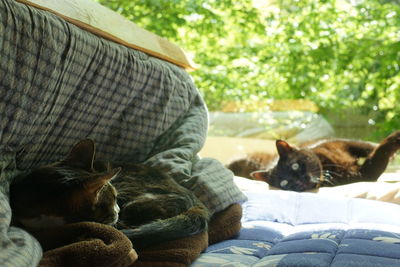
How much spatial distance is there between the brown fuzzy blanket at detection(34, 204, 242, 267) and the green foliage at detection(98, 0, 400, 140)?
252 cm

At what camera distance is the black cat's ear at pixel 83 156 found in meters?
1.27

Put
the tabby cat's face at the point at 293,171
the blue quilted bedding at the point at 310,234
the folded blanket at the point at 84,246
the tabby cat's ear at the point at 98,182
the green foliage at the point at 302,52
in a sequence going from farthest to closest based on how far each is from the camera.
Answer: the green foliage at the point at 302,52, the tabby cat's face at the point at 293,171, the blue quilted bedding at the point at 310,234, the tabby cat's ear at the point at 98,182, the folded blanket at the point at 84,246

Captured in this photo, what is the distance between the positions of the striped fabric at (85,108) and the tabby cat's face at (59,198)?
0.18ft

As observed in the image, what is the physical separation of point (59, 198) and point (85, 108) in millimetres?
420

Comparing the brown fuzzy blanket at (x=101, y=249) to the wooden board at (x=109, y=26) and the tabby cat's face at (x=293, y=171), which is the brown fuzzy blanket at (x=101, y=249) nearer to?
the wooden board at (x=109, y=26)

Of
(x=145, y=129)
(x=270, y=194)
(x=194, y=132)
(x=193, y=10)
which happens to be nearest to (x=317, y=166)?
(x=270, y=194)

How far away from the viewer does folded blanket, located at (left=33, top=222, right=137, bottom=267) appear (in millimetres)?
905

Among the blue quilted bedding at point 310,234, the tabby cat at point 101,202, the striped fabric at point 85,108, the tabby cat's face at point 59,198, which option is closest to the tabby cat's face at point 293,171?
the blue quilted bedding at point 310,234

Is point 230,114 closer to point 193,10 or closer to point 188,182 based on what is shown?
point 193,10

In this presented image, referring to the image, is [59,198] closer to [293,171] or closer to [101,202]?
[101,202]

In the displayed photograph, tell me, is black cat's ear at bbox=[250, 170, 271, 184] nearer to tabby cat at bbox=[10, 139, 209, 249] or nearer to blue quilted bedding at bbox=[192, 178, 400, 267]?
blue quilted bedding at bbox=[192, 178, 400, 267]

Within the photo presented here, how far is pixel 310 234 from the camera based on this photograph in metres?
1.55

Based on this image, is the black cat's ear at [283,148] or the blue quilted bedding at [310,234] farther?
the black cat's ear at [283,148]

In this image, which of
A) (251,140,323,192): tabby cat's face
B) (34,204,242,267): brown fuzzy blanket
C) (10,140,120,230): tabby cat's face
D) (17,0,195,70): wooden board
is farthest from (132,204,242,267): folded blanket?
(251,140,323,192): tabby cat's face
